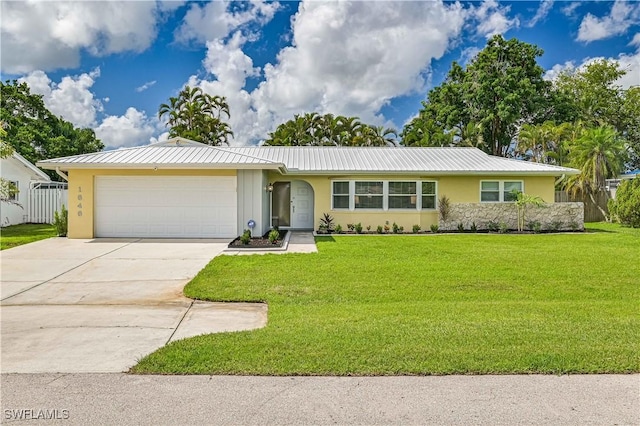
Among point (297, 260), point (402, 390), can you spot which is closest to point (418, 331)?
point (402, 390)

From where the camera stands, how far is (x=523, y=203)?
17.6 meters

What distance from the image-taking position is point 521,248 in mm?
12594

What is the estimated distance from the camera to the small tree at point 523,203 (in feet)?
57.6

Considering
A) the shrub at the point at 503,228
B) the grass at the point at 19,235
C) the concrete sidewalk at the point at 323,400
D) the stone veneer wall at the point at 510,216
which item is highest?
the stone veneer wall at the point at 510,216

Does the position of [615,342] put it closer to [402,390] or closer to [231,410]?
[402,390]

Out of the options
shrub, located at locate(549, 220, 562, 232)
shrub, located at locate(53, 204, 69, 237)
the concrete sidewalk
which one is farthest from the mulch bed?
shrub, located at locate(549, 220, 562, 232)

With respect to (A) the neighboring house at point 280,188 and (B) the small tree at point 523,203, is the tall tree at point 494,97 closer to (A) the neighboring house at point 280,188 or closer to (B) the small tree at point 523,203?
(A) the neighboring house at point 280,188

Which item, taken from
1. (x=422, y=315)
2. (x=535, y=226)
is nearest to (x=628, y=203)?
(x=535, y=226)

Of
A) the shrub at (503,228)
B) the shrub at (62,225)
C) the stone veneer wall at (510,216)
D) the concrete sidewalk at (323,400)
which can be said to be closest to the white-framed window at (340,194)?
the stone veneer wall at (510,216)

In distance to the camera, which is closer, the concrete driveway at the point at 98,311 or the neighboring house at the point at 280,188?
the concrete driveway at the point at 98,311

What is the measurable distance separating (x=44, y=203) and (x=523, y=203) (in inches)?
891

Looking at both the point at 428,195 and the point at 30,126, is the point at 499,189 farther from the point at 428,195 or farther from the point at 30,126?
the point at 30,126

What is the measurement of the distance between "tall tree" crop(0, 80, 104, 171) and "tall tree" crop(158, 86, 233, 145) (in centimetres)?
792

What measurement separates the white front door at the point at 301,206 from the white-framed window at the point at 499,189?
297 inches
